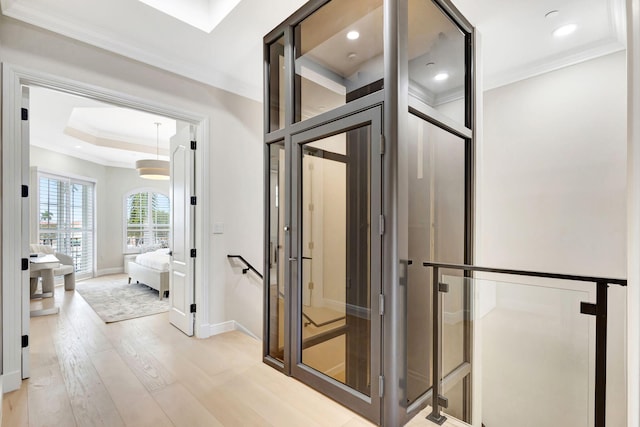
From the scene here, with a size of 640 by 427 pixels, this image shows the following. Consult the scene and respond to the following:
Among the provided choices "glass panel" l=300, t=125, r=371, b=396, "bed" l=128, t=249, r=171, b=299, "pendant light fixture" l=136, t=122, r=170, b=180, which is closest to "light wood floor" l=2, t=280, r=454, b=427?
"glass panel" l=300, t=125, r=371, b=396

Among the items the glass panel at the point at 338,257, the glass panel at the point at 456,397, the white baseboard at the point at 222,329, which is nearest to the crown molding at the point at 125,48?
the glass panel at the point at 338,257

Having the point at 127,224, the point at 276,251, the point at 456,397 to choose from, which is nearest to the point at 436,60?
the point at 276,251

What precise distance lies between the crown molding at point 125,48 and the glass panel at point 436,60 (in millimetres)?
2197

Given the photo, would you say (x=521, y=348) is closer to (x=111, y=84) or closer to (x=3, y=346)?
(x=3, y=346)

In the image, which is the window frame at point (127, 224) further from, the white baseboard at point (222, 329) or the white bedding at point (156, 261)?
the white baseboard at point (222, 329)

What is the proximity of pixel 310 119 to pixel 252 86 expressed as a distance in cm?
175

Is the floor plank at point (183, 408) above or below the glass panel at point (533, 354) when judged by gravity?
below

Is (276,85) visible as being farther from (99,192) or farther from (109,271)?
Result: (109,271)

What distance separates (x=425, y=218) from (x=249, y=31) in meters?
2.25

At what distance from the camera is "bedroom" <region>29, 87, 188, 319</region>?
5.14 meters

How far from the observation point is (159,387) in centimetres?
236

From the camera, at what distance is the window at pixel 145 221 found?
26.7ft

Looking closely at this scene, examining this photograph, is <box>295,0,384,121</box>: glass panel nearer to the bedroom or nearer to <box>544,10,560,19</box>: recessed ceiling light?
<box>544,10,560,19</box>: recessed ceiling light

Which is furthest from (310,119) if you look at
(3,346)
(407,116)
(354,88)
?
(3,346)
